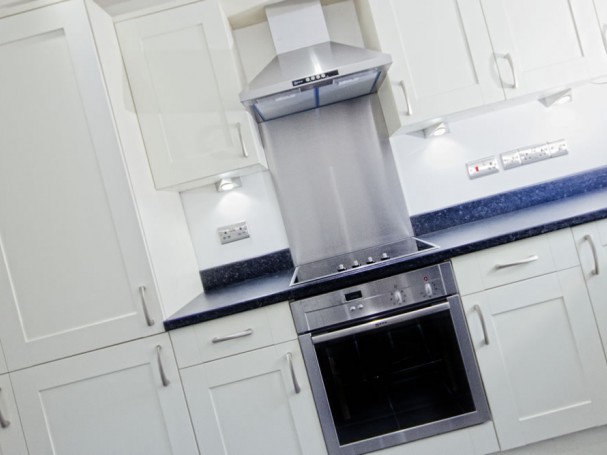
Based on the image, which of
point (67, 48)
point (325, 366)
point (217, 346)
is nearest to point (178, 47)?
point (67, 48)

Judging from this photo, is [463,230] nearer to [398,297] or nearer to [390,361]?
[398,297]

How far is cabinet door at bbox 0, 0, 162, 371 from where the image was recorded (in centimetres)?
177

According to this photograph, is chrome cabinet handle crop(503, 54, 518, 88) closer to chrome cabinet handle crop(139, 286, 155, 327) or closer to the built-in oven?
the built-in oven

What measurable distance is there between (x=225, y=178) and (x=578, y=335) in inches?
63.7

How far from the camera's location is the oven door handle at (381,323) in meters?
1.72

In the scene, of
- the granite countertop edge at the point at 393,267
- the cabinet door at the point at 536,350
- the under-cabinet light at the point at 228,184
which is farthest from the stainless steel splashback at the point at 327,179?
the cabinet door at the point at 536,350

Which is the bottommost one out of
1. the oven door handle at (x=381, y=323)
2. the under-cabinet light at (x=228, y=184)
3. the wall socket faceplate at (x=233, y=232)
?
the oven door handle at (x=381, y=323)

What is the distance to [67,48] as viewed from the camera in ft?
5.80

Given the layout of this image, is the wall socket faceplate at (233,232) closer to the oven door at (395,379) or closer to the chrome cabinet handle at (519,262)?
the oven door at (395,379)

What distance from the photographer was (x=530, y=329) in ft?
5.76

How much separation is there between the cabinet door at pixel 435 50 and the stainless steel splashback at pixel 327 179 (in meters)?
0.39

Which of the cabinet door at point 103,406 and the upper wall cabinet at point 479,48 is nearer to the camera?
the cabinet door at point 103,406

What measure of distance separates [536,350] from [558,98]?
1.25 m

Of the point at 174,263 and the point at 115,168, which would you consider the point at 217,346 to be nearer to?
the point at 174,263
